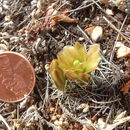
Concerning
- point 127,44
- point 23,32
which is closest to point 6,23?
point 23,32

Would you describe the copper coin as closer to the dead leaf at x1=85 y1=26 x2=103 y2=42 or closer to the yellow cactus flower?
the yellow cactus flower

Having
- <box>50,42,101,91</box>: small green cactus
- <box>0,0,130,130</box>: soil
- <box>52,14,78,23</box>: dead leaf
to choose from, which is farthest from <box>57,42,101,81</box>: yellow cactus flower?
<box>52,14,78,23</box>: dead leaf

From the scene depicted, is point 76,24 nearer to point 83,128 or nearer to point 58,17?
point 58,17

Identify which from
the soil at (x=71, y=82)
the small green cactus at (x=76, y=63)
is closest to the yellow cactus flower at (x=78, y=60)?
the small green cactus at (x=76, y=63)

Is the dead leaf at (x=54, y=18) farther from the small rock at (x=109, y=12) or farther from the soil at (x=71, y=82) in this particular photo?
the small rock at (x=109, y=12)

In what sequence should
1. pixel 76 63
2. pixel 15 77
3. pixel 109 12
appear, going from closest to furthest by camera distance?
1. pixel 76 63
2. pixel 15 77
3. pixel 109 12

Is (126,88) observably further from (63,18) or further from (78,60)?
(63,18)

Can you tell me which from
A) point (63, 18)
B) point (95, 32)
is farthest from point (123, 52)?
point (63, 18)
